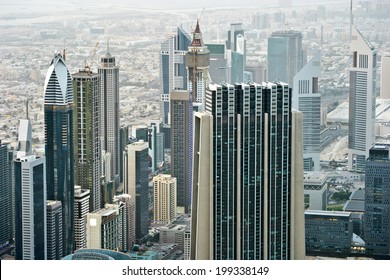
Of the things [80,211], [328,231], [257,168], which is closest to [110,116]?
[80,211]

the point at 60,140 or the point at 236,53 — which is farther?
the point at 60,140

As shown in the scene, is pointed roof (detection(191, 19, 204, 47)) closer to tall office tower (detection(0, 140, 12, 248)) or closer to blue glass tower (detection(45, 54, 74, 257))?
blue glass tower (detection(45, 54, 74, 257))

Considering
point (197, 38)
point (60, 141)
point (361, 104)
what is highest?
point (197, 38)

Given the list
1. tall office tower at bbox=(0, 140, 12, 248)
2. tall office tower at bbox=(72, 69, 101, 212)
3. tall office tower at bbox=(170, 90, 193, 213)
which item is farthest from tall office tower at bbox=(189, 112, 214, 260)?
tall office tower at bbox=(72, 69, 101, 212)

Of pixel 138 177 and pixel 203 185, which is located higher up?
pixel 203 185

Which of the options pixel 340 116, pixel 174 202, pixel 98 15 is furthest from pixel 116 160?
pixel 98 15

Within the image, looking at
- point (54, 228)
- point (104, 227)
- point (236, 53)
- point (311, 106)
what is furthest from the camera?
point (104, 227)

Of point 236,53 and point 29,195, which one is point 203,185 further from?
point 29,195
